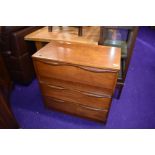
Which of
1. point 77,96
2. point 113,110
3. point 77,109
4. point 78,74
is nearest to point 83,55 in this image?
point 78,74

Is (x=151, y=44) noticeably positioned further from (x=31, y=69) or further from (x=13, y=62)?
(x=13, y=62)

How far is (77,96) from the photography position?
Answer: 4.02 ft

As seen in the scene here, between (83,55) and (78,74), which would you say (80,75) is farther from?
(83,55)

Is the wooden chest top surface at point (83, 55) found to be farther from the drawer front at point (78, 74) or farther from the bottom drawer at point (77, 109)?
the bottom drawer at point (77, 109)

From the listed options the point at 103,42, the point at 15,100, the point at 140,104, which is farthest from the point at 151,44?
the point at 15,100

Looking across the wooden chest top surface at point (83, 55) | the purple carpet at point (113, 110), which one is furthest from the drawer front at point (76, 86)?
the purple carpet at point (113, 110)

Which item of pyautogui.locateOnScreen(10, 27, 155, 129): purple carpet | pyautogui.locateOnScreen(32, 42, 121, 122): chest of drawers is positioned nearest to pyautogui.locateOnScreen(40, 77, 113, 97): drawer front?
pyautogui.locateOnScreen(32, 42, 121, 122): chest of drawers

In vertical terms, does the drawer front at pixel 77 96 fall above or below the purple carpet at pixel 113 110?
above

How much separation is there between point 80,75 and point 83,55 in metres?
0.17

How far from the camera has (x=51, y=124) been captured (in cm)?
141

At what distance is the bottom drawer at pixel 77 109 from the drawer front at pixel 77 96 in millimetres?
55

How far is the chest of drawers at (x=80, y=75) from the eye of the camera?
101cm

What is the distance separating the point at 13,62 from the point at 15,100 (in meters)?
0.46

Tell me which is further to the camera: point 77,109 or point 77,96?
point 77,109
